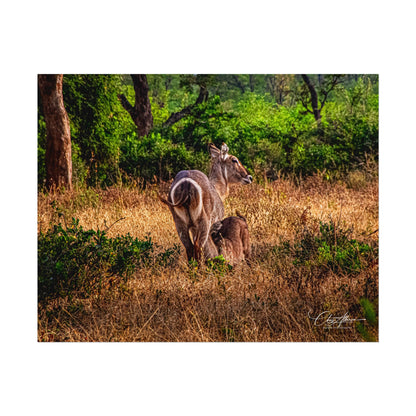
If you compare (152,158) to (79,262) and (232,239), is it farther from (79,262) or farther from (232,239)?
(79,262)

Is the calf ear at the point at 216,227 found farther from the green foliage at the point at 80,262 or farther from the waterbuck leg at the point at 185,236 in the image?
the green foliage at the point at 80,262

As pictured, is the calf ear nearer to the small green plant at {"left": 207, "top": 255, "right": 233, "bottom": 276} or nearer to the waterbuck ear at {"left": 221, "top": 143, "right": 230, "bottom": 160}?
the small green plant at {"left": 207, "top": 255, "right": 233, "bottom": 276}

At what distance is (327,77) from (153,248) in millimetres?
3381

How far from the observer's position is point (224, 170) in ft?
22.9

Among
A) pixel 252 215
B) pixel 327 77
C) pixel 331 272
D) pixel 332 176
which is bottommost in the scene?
pixel 331 272

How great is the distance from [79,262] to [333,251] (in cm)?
300

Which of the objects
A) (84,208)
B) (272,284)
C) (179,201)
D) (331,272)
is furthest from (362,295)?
(84,208)

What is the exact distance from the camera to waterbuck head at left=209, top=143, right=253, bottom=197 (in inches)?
273

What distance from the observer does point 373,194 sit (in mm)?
7680

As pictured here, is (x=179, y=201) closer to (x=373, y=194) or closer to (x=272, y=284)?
(x=272, y=284)

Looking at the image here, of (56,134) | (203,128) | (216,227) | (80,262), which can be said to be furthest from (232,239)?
(56,134)

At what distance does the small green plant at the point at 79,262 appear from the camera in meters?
5.61

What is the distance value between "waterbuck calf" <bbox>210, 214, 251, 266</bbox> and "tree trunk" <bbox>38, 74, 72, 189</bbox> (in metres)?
2.60

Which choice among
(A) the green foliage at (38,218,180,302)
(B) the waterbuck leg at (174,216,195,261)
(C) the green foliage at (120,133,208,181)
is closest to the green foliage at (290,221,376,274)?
(B) the waterbuck leg at (174,216,195,261)
